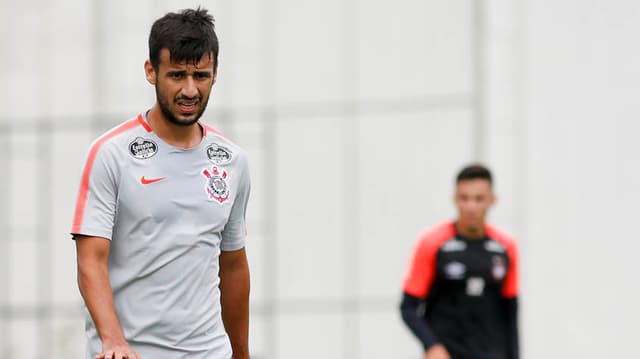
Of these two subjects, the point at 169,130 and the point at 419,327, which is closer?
the point at 169,130

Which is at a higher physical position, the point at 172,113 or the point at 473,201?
the point at 172,113

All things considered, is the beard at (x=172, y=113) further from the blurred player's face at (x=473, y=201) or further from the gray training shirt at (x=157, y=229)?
Result: the blurred player's face at (x=473, y=201)

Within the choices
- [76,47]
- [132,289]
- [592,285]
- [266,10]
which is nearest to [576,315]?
[592,285]

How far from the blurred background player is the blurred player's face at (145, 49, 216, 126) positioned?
3768 mm

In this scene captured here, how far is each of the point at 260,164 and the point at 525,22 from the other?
3.70 m

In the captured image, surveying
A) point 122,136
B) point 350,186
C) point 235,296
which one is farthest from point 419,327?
point 350,186

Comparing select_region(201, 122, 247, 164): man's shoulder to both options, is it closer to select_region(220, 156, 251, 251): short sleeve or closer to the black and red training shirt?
select_region(220, 156, 251, 251): short sleeve

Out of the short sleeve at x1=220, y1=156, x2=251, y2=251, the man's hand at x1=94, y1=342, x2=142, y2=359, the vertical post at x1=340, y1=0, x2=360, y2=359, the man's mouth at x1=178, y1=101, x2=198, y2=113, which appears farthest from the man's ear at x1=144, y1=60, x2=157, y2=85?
the vertical post at x1=340, y1=0, x2=360, y2=359

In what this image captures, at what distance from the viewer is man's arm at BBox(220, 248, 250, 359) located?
5.39 m

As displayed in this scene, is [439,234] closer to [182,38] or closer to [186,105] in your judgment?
[186,105]

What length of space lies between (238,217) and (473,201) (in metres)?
3.45

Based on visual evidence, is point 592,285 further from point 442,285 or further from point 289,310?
point 442,285

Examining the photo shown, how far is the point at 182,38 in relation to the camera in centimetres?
485

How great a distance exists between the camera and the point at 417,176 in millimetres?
15172
